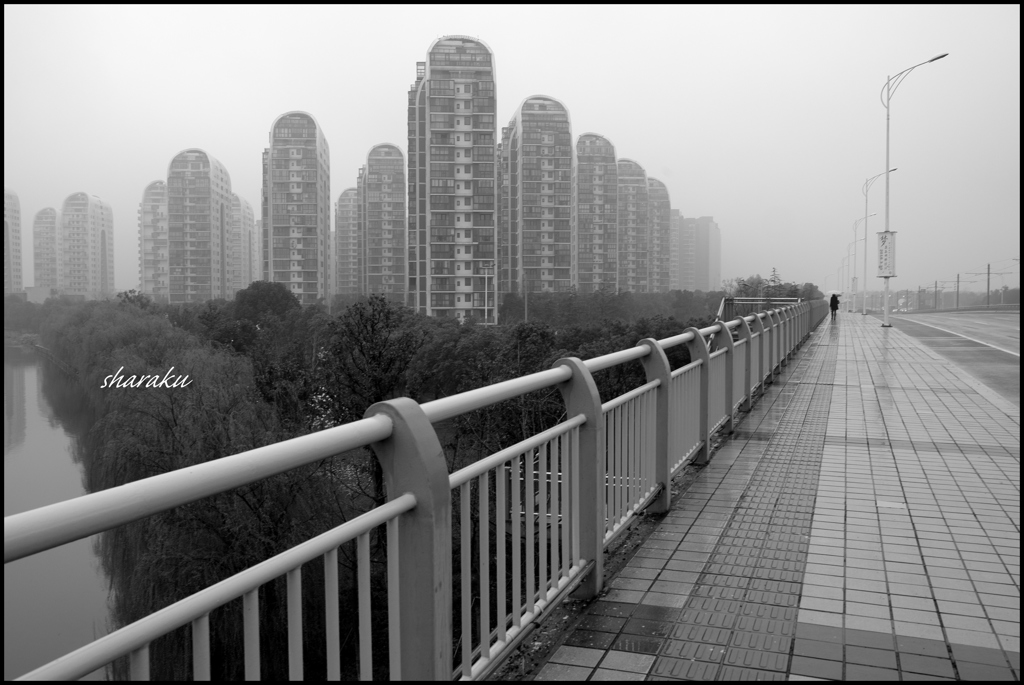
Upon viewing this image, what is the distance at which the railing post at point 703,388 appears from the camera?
6.82 m

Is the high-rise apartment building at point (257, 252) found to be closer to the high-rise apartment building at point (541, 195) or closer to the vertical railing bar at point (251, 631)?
the high-rise apartment building at point (541, 195)

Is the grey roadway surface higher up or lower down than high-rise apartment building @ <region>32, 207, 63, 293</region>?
lower down

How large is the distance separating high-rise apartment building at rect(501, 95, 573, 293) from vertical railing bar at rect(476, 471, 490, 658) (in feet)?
360

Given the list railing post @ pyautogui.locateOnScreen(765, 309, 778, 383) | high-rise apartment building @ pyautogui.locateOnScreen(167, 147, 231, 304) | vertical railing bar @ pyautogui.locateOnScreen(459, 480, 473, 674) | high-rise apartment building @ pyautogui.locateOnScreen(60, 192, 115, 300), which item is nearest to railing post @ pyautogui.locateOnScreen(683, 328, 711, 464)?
vertical railing bar @ pyautogui.locateOnScreen(459, 480, 473, 674)

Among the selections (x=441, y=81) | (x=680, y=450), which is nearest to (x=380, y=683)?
(x=680, y=450)

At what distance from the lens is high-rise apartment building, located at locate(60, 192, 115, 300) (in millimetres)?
99750

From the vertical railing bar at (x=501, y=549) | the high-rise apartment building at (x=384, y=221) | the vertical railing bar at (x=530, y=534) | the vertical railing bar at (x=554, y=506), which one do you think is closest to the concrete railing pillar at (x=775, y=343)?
the vertical railing bar at (x=554, y=506)

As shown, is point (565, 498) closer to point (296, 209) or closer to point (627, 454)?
point (627, 454)

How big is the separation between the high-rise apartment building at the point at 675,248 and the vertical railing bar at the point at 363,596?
129 m

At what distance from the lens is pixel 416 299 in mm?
→ 106438

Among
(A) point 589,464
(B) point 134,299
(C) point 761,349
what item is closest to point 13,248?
(B) point 134,299

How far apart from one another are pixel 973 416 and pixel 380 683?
32.1 feet

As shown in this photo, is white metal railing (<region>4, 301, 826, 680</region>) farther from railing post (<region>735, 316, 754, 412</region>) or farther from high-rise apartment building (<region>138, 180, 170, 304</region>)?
high-rise apartment building (<region>138, 180, 170, 304</region>)

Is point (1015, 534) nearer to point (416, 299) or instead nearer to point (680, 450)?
point (680, 450)
